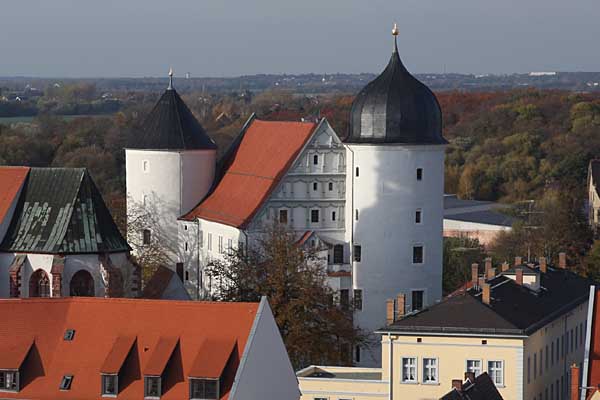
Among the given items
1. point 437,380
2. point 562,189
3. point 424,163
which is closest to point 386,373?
point 437,380

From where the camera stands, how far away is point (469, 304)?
72188mm

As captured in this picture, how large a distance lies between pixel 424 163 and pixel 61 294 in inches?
805

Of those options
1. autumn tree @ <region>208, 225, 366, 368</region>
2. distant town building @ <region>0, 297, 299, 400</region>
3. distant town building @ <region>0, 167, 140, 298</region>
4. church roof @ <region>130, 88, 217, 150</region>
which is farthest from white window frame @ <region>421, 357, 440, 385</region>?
church roof @ <region>130, 88, 217, 150</region>

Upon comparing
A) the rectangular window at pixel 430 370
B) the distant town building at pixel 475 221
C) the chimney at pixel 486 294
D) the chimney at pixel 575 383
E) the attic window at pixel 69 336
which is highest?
the attic window at pixel 69 336

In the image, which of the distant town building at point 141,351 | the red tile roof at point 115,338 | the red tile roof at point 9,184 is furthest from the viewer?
the red tile roof at point 9,184

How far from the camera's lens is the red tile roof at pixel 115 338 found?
59.5 metres

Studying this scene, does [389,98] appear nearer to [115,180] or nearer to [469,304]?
[469,304]

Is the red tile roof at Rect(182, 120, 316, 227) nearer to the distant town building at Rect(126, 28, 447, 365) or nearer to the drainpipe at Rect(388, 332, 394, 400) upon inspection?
the distant town building at Rect(126, 28, 447, 365)

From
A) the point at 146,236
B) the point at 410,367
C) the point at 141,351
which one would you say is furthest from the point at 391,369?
the point at 146,236

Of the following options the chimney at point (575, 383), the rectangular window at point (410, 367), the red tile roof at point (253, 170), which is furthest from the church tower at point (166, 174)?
the chimney at point (575, 383)

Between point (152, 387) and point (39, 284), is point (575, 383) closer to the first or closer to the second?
point (152, 387)

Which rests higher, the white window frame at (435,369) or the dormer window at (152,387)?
the dormer window at (152,387)

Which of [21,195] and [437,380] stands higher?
[21,195]

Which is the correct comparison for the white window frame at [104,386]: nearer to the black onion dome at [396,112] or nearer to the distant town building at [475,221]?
the black onion dome at [396,112]
